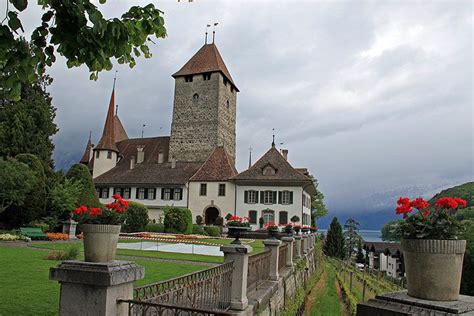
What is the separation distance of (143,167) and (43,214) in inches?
856

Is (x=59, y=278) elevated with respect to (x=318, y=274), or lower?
elevated

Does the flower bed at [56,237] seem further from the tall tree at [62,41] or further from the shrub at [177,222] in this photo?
the tall tree at [62,41]

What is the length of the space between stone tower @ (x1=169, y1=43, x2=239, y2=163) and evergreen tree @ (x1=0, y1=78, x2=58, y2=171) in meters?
18.3

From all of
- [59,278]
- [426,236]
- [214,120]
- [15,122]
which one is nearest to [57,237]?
[15,122]

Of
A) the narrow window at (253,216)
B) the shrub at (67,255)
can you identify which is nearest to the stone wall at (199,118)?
the narrow window at (253,216)

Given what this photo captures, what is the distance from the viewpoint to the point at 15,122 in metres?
33.4

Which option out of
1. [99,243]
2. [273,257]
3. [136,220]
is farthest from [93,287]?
[136,220]

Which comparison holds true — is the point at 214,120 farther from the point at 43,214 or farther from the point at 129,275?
the point at 129,275

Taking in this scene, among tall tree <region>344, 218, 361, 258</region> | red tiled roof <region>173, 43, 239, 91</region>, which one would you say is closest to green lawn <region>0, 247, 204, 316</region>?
red tiled roof <region>173, 43, 239, 91</region>

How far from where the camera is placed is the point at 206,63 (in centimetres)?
5459

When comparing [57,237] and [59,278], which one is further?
[57,237]

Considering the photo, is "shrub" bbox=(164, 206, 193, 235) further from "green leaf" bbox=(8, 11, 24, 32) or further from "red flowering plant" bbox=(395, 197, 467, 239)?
"red flowering plant" bbox=(395, 197, 467, 239)

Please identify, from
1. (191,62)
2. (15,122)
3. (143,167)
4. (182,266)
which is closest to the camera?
(182,266)

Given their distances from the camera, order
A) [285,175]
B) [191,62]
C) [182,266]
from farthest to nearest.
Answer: [191,62] → [285,175] → [182,266]
